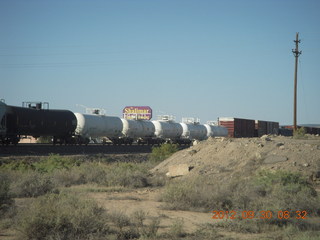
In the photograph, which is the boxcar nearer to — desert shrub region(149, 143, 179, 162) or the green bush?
the green bush

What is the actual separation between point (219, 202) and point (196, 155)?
24.6 feet

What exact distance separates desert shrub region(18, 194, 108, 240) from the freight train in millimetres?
26455

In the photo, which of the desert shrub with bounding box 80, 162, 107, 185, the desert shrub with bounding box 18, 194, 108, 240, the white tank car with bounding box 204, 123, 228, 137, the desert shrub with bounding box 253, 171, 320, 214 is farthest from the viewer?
the white tank car with bounding box 204, 123, 228, 137

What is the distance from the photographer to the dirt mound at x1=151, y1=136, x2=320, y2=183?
657 inches

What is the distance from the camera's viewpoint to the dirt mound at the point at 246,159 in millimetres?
16688

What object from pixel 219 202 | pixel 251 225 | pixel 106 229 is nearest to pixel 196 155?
pixel 219 202

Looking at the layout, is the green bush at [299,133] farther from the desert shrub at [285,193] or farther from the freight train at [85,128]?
the freight train at [85,128]

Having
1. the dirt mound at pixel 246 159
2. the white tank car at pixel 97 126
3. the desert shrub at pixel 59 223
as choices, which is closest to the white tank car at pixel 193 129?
the white tank car at pixel 97 126

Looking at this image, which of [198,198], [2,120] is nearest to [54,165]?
[198,198]

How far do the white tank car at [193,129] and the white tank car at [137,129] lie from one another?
6.19m

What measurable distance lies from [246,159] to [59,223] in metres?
11.0

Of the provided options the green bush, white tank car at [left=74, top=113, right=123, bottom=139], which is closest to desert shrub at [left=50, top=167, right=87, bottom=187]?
the green bush

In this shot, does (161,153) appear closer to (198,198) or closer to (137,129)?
(198,198)

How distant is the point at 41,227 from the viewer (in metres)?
Answer: 8.08
